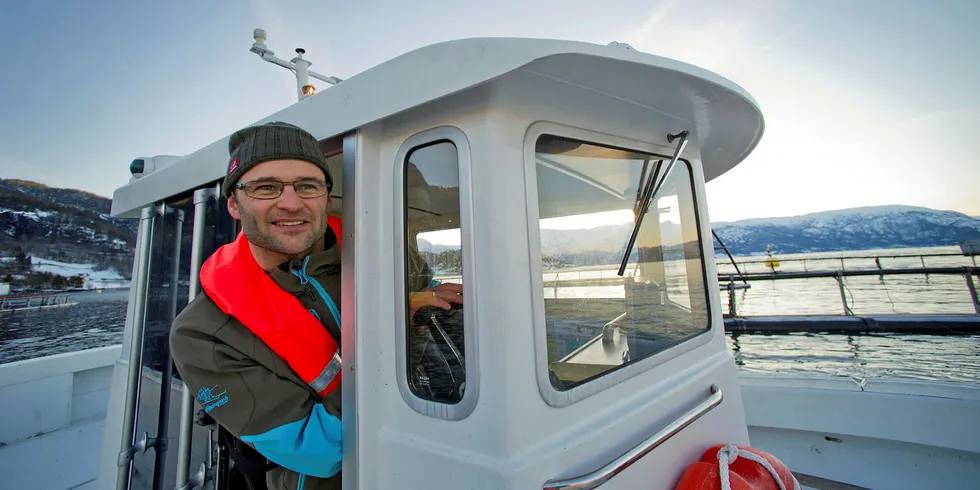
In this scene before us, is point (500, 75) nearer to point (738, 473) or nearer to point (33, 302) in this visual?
A: point (738, 473)

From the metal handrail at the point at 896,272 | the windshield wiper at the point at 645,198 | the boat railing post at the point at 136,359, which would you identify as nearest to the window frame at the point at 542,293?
the windshield wiper at the point at 645,198

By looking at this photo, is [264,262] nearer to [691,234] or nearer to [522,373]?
[522,373]

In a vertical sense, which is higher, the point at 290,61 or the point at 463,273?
the point at 290,61

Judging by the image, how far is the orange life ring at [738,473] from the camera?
1234mm

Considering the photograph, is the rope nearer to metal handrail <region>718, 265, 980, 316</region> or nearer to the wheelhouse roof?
the wheelhouse roof

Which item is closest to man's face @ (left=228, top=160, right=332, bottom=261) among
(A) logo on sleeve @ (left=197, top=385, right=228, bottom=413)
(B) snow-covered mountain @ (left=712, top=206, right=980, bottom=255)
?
(A) logo on sleeve @ (left=197, top=385, right=228, bottom=413)

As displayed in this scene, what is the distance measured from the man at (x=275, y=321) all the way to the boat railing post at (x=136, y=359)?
1.04m

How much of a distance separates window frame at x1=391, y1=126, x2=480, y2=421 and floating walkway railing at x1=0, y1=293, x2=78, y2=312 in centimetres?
7819

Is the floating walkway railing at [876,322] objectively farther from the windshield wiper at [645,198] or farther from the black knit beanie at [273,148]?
the black knit beanie at [273,148]

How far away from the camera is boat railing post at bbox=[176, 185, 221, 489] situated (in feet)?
5.29

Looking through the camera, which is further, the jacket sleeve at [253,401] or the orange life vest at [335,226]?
the orange life vest at [335,226]

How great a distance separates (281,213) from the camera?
1.25m

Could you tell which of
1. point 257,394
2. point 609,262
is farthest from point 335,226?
point 609,262

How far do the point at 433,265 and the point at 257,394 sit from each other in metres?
0.62
